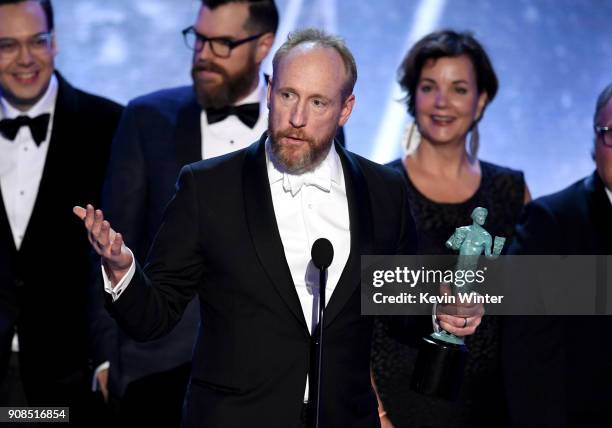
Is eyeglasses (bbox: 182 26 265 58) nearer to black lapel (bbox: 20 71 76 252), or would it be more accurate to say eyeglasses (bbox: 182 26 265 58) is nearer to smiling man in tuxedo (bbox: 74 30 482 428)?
black lapel (bbox: 20 71 76 252)

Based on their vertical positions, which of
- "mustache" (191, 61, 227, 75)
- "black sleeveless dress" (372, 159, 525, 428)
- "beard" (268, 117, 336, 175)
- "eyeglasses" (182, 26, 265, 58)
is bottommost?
"black sleeveless dress" (372, 159, 525, 428)

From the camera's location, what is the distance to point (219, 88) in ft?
12.1

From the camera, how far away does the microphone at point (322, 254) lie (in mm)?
2244

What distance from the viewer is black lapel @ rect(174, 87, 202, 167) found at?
11.8ft

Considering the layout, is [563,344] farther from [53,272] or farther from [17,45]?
[17,45]

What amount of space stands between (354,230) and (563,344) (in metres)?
1.15

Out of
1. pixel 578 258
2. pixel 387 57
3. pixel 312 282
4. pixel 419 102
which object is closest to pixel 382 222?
pixel 312 282

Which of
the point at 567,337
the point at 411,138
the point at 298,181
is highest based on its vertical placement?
the point at 411,138

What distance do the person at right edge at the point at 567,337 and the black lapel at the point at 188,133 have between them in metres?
1.14

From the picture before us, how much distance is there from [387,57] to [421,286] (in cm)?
203

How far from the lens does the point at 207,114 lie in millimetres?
3703

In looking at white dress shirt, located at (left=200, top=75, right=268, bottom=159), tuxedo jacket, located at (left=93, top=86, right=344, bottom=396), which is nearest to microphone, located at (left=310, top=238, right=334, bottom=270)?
tuxedo jacket, located at (left=93, top=86, right=344, bottom=396)

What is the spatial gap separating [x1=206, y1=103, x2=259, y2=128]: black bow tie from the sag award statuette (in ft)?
4.15

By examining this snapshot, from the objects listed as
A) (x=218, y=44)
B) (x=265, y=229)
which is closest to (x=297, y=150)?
(x=265, y=229)
